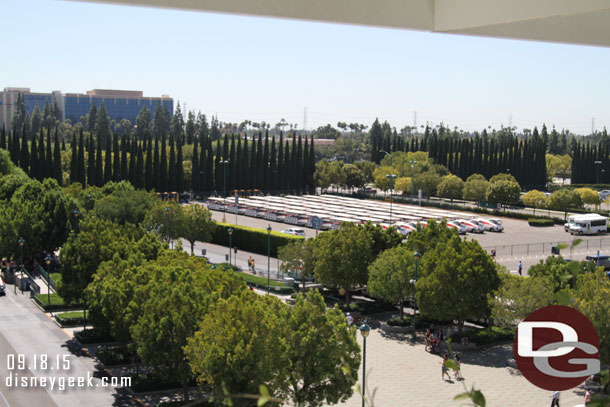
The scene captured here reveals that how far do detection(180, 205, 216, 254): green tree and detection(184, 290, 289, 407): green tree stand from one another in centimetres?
2528

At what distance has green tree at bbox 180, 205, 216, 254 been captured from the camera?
41844 mm

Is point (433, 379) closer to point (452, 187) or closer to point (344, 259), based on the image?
point (344, 259)

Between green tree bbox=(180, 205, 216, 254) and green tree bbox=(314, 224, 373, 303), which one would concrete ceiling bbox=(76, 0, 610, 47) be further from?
green tree bbox=(180, 205, 216, 254)

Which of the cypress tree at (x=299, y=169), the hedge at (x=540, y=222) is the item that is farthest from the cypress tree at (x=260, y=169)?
the hedge at (x=540, y=222)

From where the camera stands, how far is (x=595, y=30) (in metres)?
3.43

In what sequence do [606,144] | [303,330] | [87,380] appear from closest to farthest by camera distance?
1. [303,330]
2. [87,380]
3. [606,144]

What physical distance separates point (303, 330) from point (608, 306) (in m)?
9.57

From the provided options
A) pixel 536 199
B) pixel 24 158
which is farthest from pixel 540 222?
pixel 24 158

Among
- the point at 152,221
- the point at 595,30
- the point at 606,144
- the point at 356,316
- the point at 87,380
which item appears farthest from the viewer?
the point at 606,144

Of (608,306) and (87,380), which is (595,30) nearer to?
(608,306)

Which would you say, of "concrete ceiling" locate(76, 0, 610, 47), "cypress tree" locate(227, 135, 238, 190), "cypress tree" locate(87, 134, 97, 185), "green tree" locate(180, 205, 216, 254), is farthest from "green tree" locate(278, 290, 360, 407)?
"cypress tree" locate(227, 135, 238, 190)

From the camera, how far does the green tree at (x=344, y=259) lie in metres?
29.9

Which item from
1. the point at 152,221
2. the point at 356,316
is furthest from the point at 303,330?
the point at 152,221

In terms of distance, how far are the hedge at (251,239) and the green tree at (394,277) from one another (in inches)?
529
